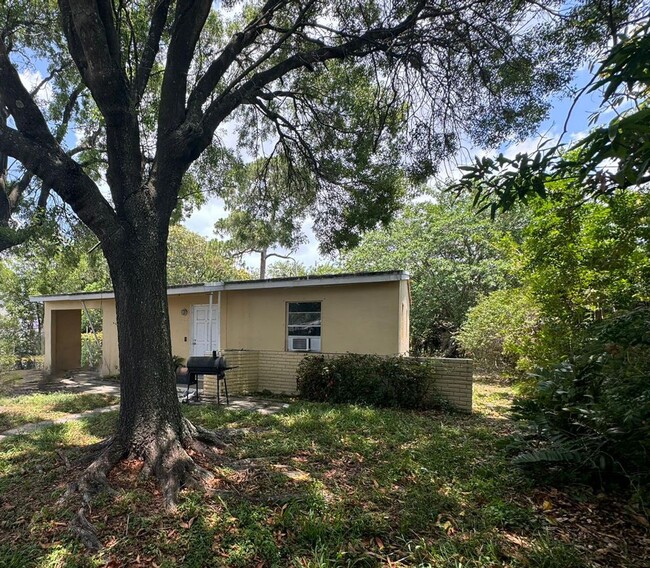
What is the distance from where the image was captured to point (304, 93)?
7363 mm

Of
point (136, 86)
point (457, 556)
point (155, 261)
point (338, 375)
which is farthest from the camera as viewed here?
point (338, 375)

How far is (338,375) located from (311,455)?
3.44 m

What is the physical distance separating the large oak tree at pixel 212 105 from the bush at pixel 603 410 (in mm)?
3502

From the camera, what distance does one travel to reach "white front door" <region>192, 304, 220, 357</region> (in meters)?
11.7

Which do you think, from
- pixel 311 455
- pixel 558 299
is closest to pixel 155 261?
pixel 311 455

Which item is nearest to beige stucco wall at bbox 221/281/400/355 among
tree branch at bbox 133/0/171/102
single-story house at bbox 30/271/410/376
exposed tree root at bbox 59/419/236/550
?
single-story house at bbox 30/271/410/376

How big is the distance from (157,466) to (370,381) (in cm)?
458

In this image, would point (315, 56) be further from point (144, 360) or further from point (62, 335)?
point (62, 335)

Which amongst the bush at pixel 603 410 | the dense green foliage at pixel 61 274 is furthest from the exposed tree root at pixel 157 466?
the dense green foliage at pixel 61 274

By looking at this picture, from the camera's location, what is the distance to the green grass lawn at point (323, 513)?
2646 mm

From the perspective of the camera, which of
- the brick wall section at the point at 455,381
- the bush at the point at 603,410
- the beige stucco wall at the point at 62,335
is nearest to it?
the bush at the point at 603,410

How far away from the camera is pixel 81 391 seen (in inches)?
389

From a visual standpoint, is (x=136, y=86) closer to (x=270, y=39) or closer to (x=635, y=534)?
(x=270, y=39)

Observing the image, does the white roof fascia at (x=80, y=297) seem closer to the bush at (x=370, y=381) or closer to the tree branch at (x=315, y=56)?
the bush at (x=370, y=381)
